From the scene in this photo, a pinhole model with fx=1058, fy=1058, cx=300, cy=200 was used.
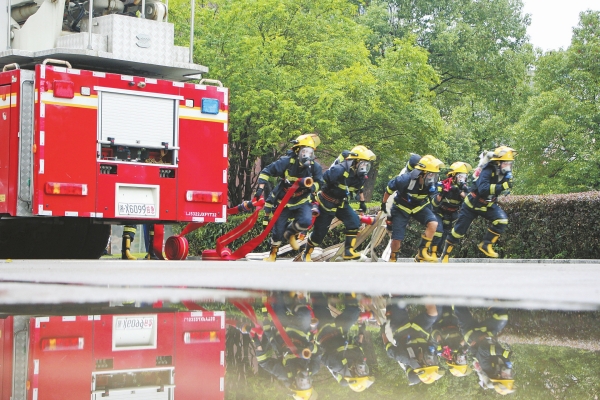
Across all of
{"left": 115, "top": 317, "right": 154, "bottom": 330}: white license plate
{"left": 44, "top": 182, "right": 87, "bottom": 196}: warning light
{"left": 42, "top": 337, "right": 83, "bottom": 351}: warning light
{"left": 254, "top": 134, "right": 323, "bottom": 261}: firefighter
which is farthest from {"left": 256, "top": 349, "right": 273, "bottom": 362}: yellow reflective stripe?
{"left": 254, "top": 134, "right": 323, "bottom": 261}: firefighter

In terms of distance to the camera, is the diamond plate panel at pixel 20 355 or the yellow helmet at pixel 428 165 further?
the yellow helmet at pixel 428 165

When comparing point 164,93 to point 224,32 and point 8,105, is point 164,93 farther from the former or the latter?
point 224,32

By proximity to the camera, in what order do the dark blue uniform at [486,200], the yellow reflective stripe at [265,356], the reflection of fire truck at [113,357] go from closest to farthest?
1. the reflection of fire truck at [113,357]
2. the yellow reflective stripe at [265,356]
3. the dark blue uniform at [486,200]

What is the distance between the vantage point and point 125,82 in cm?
1350

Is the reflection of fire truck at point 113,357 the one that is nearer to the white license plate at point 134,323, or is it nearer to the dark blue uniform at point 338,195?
the white license plate at point 134,323

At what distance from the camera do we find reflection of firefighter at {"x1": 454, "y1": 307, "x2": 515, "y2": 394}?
140 inches

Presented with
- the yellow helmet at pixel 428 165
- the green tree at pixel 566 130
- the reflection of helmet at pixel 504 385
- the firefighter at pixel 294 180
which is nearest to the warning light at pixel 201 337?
the reflection of helmet at pixel 504 385

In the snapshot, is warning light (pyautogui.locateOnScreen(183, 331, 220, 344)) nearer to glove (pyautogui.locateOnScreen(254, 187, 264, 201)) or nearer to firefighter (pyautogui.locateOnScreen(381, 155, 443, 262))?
glove (pyautogui.locateOnScreen(254, 187, 264, 201))

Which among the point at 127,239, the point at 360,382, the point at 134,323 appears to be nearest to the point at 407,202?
the point at 127,239

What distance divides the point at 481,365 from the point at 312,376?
67cm

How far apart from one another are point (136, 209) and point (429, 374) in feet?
33.2

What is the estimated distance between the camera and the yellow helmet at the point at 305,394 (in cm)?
329

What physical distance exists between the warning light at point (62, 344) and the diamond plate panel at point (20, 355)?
0.08 meters

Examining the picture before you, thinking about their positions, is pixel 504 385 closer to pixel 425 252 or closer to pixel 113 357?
pixel 113 357
